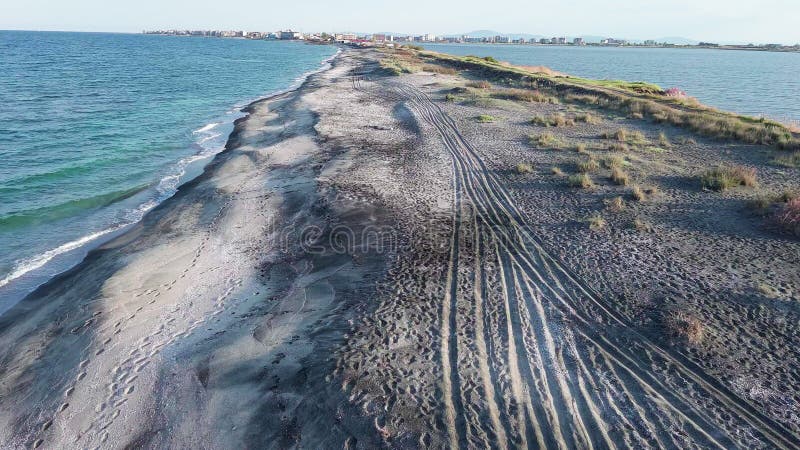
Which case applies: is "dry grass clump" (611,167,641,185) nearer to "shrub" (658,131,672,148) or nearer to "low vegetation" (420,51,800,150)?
"shrub" (658,131,672,148)

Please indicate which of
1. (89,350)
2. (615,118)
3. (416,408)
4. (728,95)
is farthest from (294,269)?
(728,95)

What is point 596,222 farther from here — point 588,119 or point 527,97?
point 527,97

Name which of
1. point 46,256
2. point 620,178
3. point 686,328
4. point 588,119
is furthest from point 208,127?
point 686,328

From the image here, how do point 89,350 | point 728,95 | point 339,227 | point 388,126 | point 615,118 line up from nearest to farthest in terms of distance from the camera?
1. point 89,350
2. point 339,227
3. point 388,126
4. point 615,118
5. point 728,95

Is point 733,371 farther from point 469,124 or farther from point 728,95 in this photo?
point 728,95

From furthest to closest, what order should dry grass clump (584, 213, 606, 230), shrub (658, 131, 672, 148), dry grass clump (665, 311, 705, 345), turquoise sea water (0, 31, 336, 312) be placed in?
shrub (658, 131, 672, 148) < turquoise sea water (0, 31, 336, 312) < dry grass clump (584, 213, 606, 230) < dry grass clump (665, 311, 705, 345)

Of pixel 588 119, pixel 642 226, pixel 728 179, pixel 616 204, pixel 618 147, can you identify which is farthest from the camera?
pixel 588 119

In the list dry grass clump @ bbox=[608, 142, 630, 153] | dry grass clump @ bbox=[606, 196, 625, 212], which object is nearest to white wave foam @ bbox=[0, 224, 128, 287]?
dry grass clump @ bbox=[606, 196, 625, 212]
